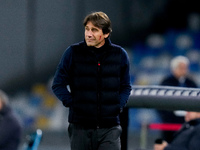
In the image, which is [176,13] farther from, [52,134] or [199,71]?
[52,134]

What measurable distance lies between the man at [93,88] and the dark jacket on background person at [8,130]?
3.22 m

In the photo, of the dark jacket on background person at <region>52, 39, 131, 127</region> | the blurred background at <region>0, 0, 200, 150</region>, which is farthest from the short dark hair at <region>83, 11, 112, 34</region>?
the blurred background at <region>0, 0, 200, 150</region>

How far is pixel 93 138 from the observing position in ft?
13.6

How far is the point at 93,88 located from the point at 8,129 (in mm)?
3437

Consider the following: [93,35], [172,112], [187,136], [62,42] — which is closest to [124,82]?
[93,35]

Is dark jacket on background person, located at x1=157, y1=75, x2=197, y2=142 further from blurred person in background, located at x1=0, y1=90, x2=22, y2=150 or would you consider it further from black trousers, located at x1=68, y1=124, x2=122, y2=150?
black trousers, located at x1=68, y1=124, x2=122, y2=150

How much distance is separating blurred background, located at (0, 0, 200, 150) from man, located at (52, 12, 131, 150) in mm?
8660

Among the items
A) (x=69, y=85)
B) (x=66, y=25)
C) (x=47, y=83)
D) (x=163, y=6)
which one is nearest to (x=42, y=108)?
(x=47, y=83)

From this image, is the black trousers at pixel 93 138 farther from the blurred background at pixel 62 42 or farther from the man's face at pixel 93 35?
the blurred background at pixel 62 42

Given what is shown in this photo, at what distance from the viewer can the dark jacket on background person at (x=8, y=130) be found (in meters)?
7.31

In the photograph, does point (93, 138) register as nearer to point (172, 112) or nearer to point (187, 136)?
point (187, 136)

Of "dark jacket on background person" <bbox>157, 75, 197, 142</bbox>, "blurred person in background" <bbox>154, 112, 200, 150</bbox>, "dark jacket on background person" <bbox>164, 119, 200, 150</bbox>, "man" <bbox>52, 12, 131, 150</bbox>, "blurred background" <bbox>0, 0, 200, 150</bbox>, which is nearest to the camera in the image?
"man" <bbox>52, 12, 131, 150</bbox>

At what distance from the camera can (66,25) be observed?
45.2 feet

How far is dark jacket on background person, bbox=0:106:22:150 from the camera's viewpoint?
24.0 feet
